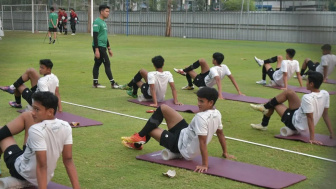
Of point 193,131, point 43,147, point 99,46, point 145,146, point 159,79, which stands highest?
point 99,46

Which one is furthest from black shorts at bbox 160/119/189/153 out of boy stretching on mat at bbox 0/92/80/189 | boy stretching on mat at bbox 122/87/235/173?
boy stretching on mat at bbox 0/92/80/189

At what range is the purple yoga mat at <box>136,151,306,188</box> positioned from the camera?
14.1 feet

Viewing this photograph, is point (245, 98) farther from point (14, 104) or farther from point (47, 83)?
point (14, 104)

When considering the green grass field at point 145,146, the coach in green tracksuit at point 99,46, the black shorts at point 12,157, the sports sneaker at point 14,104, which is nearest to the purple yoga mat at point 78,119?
the green grass field at point 145,146

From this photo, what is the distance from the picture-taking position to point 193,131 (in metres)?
4.80

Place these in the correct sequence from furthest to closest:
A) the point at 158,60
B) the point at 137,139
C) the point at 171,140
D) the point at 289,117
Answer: the point at 158,60, the point at 289,117, the point at 137,139, the point at 171,140

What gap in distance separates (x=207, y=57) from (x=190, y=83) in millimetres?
7426

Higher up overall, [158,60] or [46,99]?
[158,60]

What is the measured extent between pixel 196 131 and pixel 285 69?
6.63m

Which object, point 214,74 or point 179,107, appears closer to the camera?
point 179,107

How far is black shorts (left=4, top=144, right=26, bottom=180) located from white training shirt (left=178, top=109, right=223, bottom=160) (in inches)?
66.1

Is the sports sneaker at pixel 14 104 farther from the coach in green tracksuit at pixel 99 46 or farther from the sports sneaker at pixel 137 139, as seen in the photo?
the sports sneaker at pixel 137 139

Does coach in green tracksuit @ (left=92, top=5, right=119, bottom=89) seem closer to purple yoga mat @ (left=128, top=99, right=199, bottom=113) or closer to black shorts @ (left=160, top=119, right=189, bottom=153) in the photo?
purple yoga mat @ (left=128, top=99, right=199, bottom=113)

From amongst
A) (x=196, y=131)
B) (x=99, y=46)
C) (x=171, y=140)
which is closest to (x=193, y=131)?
(x=196, y=131)
